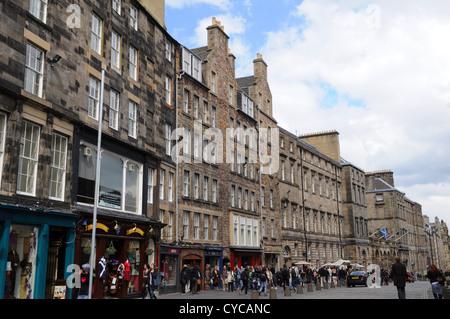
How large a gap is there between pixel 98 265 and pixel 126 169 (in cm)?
566

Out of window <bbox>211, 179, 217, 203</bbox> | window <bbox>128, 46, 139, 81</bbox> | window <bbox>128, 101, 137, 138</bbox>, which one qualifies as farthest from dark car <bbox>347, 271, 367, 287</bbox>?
window <bbox>128, 46, 139, 81</bbox>

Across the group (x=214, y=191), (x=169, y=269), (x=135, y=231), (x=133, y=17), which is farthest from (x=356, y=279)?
(x=133, y=17)

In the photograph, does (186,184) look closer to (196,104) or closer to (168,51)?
(196,104)

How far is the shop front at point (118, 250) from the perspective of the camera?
65.5ft

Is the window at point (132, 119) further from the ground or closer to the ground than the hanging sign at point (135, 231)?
Result: further from the ground

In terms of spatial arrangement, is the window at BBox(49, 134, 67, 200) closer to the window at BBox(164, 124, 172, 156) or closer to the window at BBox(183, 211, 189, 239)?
the window at BBox(164, 124, 172, 156)

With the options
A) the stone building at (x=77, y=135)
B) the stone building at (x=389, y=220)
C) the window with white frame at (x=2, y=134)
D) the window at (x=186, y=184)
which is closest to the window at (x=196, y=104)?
the window at (x=186, y=184)

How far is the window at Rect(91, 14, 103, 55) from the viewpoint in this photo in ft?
72.7

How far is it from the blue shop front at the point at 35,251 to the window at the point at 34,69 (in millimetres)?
4824

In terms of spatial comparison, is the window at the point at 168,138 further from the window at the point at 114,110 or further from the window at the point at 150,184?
the window at the point at 114,110

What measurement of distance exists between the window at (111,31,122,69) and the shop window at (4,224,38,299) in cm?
1039

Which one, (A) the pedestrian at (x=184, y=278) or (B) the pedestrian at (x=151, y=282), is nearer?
(B) the pedestrian at (x=151, y=282)

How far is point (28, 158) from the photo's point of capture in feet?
56.4

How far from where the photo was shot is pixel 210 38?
39.0m
